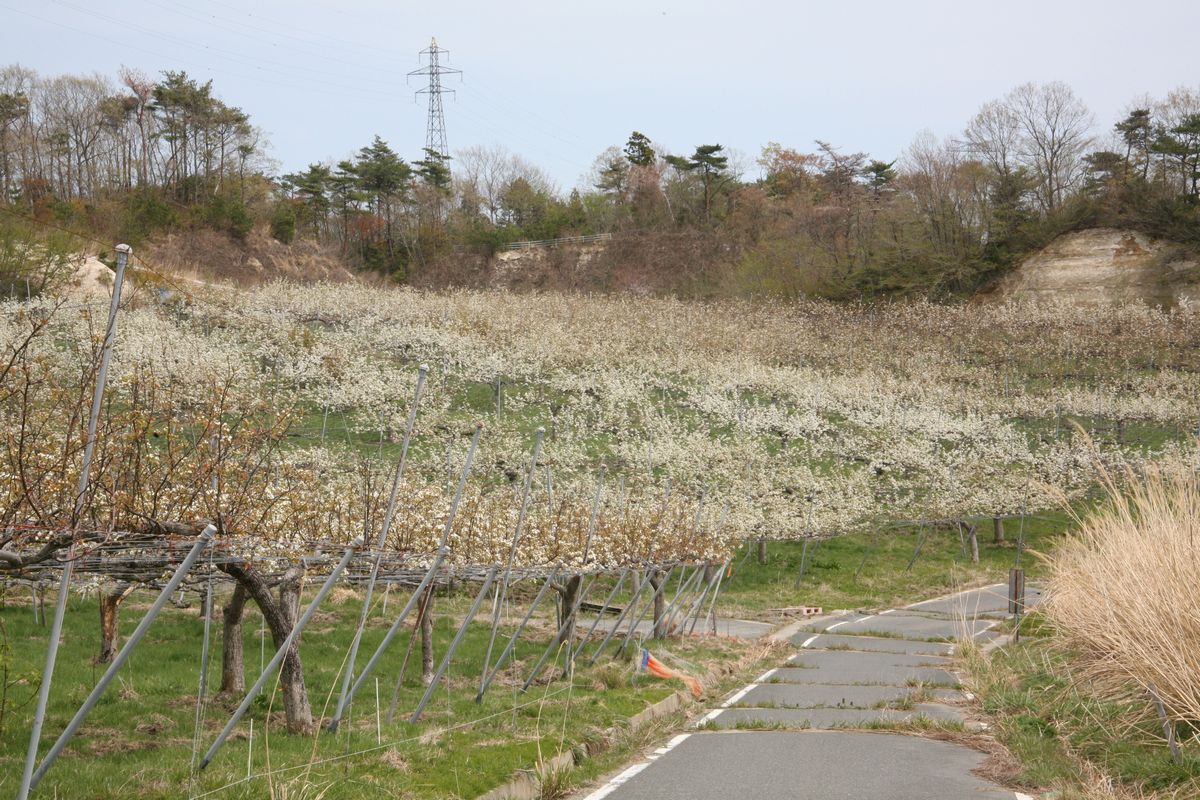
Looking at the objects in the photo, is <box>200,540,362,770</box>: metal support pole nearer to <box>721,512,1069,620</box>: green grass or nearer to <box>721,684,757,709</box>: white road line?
<box>721,684,757,709</box>: white road line

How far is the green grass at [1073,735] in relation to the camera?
7.80m

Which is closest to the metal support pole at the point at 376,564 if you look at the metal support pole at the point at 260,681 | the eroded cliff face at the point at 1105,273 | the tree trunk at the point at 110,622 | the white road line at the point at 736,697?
the metal support pole at the point at 260,681

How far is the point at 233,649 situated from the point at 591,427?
34148mm

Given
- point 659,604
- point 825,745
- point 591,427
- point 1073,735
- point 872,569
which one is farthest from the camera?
point 591,427

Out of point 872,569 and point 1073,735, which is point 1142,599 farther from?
point 872,569

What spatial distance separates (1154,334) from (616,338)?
34006 mm

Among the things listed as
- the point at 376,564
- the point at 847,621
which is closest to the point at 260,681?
the point at 376,564

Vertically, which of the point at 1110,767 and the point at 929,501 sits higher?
the point at 1110,767

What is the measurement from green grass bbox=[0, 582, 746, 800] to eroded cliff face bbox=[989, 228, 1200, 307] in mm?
64587

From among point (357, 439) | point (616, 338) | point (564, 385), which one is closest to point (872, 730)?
point (357, 439)

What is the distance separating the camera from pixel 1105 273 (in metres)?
76.1

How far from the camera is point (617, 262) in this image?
318 ft

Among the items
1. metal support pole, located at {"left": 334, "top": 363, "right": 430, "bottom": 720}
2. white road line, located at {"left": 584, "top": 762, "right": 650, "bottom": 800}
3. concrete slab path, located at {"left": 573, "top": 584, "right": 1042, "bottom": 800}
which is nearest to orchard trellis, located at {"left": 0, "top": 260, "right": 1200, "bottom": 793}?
metal support pole, located at {"left": 334, "top": 363, "right": 430, "bottom": 720}

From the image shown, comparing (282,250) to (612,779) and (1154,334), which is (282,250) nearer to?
(1154,334)
